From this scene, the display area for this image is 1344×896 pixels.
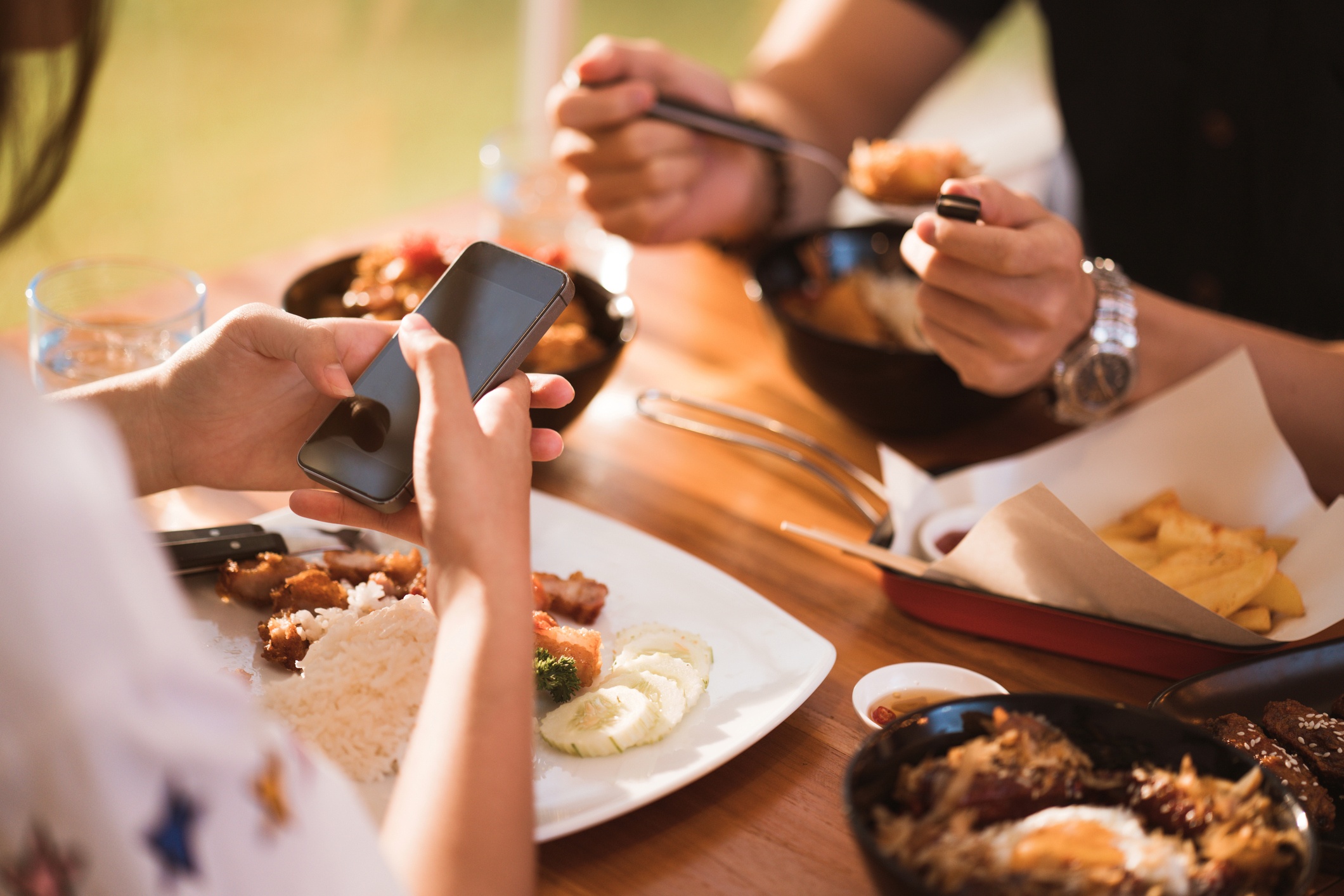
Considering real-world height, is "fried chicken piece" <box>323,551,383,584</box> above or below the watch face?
below

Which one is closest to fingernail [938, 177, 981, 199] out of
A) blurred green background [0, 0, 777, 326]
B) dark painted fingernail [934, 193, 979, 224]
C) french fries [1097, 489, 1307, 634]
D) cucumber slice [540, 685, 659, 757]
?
dark painted fingernail [934, 193, 979, 224]

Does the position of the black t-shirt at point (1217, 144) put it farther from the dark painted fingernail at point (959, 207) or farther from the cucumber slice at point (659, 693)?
the cucumber slice at point (659, 693)

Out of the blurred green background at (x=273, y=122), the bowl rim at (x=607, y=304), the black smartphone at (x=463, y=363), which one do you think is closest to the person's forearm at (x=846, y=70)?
the bowl rim at (x=607, y=304)

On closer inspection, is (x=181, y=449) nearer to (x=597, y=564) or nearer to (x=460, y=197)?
(x=597, y=564)

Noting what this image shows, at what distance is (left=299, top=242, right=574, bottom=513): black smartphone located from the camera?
115cm

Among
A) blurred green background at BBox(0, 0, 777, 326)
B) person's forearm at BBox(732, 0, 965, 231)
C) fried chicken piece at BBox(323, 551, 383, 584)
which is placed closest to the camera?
fried chicken piece at BBox(323, 551, 383, 584)

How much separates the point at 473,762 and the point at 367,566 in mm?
578

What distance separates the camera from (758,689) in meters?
1.24

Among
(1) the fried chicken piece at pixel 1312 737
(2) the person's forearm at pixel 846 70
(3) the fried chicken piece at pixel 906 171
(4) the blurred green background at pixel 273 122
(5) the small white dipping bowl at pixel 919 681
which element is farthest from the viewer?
(4) the blurred green background at pixel 273 122

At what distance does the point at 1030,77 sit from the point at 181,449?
22.4 ft

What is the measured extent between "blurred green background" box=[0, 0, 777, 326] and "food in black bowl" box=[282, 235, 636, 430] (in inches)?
108

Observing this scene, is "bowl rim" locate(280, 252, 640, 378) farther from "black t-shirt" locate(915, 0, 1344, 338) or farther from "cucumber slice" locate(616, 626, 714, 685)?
"black t-shirt" locate(915, 0, 1344, 338)

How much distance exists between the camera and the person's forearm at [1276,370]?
1.74 meters

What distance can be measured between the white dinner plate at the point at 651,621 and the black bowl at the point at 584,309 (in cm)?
17
